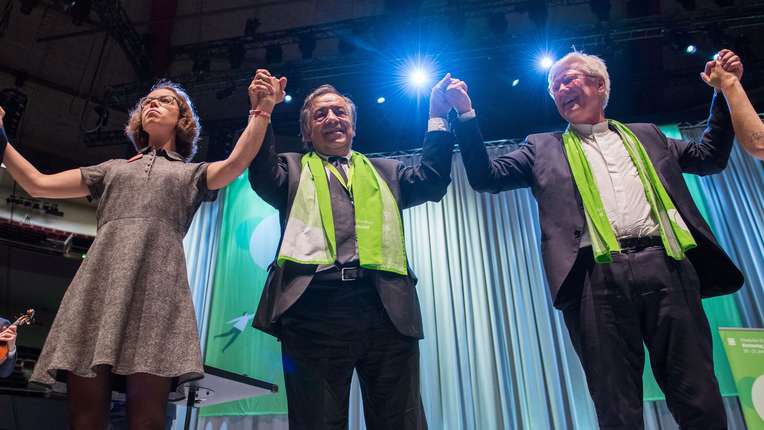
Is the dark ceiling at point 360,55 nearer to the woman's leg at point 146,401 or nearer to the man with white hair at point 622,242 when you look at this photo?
the man with white hair at point 622,242

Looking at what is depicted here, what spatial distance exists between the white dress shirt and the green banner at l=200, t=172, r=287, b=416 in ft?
9.83

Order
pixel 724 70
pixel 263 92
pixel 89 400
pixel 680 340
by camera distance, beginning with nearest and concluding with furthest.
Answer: pixel 89 400, pixel 680 340, pixel 263 92, pixel 724 70

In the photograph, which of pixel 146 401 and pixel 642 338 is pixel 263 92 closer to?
pixel 146 401

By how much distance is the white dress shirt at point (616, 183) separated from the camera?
5.29ft

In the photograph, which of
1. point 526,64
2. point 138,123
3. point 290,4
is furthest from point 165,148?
point 290,4

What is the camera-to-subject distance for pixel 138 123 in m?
1.86

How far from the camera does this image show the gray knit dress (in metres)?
1.32

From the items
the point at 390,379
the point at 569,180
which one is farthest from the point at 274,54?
the point at 390,379

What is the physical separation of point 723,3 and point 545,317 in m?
2.94

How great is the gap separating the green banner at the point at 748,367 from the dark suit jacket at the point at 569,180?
6.65ft

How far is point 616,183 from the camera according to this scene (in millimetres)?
1740

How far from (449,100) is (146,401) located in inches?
50.5

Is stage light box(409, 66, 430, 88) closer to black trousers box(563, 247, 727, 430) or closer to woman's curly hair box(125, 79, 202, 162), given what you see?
woman's curly hair box(125, 79, 202, 162)

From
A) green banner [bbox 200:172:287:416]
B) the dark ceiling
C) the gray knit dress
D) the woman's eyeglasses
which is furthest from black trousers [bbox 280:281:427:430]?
the dark ceiling
